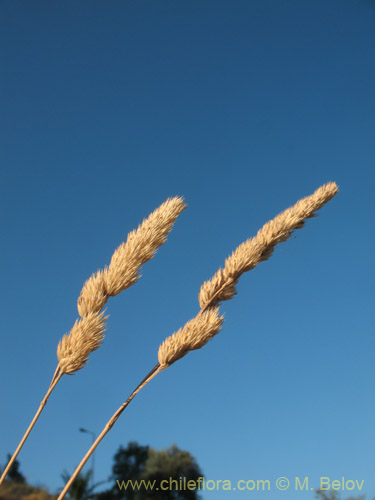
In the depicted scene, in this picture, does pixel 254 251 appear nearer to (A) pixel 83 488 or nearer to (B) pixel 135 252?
(B) pixel 135 252

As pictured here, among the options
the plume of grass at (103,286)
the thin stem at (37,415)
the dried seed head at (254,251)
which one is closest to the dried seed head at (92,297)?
the plume of grass at (103,286)

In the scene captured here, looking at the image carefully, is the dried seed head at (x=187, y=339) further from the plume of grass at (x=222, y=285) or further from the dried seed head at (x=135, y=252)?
the dried seed head at (x=135, y=252)

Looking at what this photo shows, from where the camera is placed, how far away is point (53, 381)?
4.63 feet

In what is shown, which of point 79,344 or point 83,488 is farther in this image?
point 83,488

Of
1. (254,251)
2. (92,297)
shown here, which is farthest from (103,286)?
(254,251)

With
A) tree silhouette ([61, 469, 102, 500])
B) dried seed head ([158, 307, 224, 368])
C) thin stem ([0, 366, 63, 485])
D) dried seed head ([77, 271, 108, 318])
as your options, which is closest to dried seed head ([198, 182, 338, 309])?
dried seed head ([158, 307, 224, 368])

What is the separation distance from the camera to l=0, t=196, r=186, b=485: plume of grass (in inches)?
54.0

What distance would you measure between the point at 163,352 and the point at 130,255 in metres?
0.33

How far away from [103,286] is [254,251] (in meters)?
0.55

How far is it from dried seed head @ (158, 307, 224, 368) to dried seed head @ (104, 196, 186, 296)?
234 mm

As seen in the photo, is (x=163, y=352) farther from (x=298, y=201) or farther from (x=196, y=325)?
(x=298, y=201)

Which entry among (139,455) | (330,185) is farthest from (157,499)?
(330,185)

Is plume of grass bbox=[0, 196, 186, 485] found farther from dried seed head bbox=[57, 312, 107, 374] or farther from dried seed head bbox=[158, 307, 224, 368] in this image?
dried seed head bbox=[158, 307, 224, 368]

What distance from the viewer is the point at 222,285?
5.52ft
